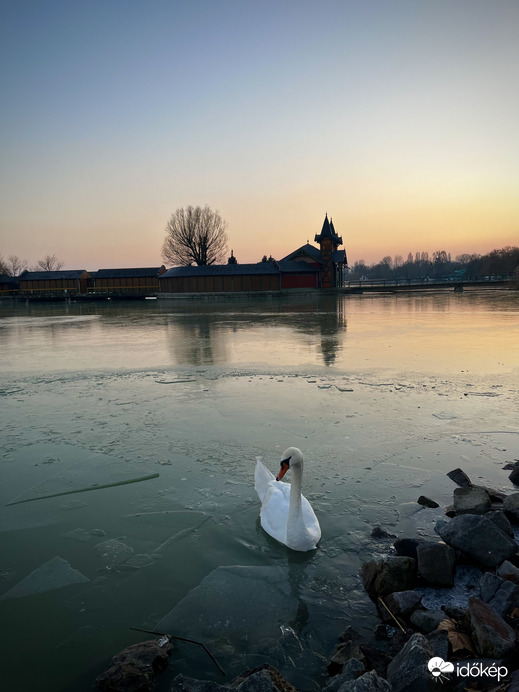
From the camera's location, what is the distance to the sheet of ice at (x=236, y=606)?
3.15 metres

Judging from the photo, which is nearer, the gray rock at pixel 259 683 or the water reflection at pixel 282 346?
the gray rock at pixel 259 683

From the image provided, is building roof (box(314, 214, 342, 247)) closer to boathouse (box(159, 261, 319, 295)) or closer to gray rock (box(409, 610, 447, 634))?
boathouse (box(159, 261, 319, 295))

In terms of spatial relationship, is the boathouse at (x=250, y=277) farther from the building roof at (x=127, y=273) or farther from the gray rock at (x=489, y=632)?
the gray rock at (x=489, y=632)

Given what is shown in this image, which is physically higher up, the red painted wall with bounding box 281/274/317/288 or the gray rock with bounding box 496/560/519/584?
the red painted wall with bounding box 281/274/317/288

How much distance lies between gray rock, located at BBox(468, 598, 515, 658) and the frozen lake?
74 cm

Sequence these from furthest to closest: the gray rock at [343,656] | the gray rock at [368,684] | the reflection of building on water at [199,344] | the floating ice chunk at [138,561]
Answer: the reflection of building on water at [199,344] < the floating ice chunk at [138,561] < the gray rock at [343,656] < the gray rock at [368,684]

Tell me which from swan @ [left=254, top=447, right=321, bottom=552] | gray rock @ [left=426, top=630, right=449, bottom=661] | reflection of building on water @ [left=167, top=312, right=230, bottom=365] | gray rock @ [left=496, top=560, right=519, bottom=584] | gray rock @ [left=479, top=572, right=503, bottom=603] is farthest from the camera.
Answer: reflection of building on water @ [left=167, top=312, right=230, bottom=365]

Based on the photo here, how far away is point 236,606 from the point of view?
3363mm

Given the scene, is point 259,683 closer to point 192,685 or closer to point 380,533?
point 192,685

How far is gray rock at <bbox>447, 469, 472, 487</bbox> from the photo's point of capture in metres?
4.92

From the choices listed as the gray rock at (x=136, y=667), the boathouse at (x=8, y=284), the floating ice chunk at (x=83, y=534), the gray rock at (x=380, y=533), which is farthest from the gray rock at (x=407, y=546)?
the boathouse at (x=8, y=284)

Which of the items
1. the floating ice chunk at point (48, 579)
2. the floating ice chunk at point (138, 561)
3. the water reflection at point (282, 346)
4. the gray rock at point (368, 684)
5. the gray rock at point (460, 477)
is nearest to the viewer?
the gray rock at point (368, 684)

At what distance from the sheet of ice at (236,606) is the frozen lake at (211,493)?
0.01 metres

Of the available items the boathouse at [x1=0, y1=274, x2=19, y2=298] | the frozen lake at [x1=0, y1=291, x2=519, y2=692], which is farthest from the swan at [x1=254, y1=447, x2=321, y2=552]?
the boathouse at [x1=0, y1=274, x2=19, y2=298]
